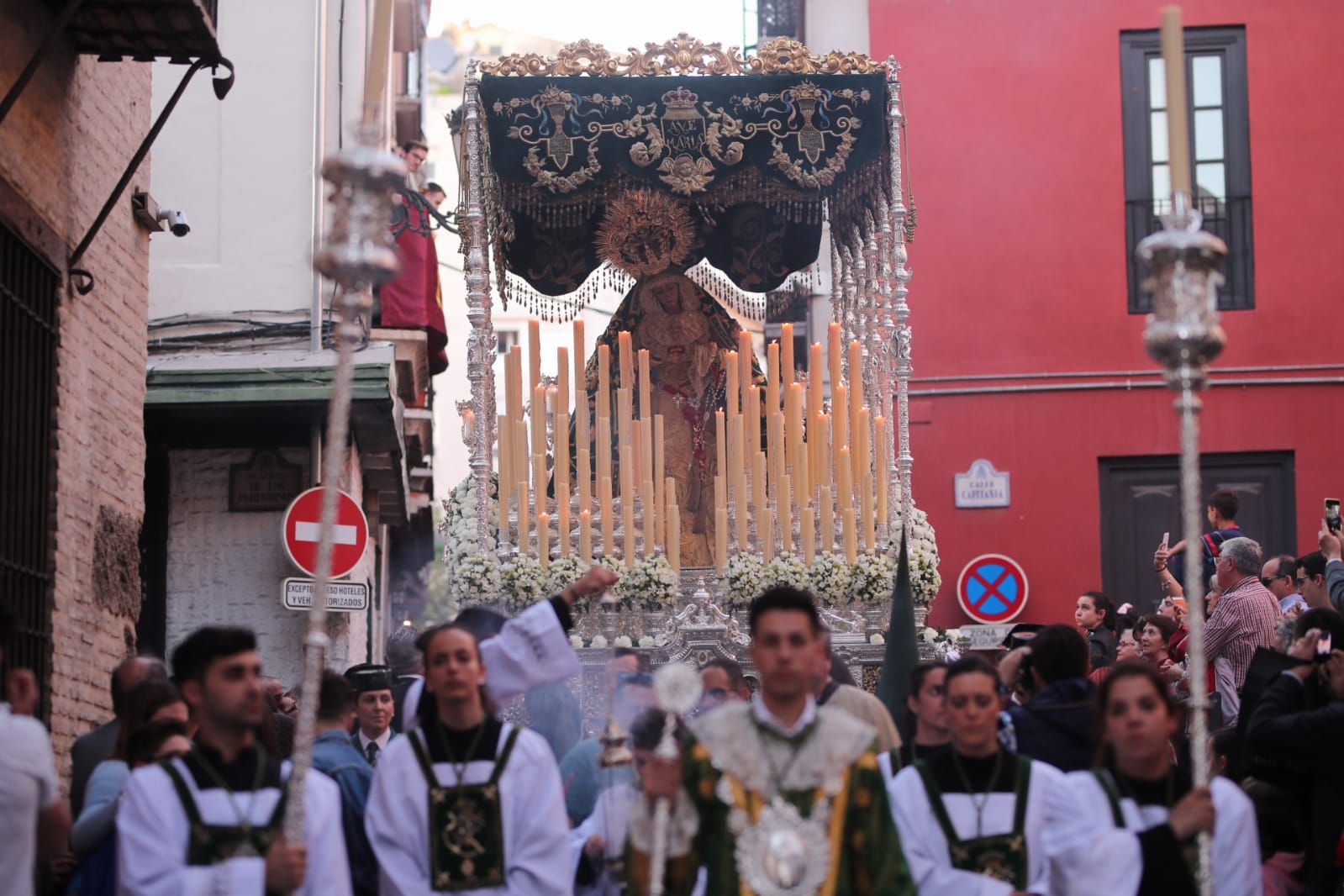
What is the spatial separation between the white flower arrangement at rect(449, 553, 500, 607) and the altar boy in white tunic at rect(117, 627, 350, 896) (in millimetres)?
5310

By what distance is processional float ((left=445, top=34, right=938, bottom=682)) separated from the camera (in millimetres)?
11125

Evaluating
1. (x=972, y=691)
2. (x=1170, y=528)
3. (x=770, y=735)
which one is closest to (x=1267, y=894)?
(x=972, y=691)

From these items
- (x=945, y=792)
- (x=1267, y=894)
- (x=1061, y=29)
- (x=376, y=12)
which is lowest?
(x=1267, y=894)

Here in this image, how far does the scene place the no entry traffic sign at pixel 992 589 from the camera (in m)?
16.0

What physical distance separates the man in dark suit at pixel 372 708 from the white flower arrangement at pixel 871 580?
3.09 metres

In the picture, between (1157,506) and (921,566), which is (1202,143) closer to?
(1157,506)

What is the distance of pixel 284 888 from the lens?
5.22 meters

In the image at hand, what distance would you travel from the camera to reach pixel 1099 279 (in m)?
16.9

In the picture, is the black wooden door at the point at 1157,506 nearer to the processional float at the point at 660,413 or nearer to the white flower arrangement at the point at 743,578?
the processional float at the point at 660,413

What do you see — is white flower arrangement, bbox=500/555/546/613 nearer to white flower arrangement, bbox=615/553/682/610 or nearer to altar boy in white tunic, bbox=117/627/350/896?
white flower arrangement, bbox=615/553/682/610

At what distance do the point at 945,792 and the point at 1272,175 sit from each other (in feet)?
40.2

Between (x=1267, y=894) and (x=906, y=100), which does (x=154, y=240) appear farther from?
(x=1267, y=894)

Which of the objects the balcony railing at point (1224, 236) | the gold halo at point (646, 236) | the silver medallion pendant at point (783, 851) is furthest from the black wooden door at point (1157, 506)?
the silver medallion pendant at point (783, 851)

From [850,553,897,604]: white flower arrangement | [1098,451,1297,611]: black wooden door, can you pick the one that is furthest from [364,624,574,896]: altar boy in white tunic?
[1098,451,1297,611]: black wooden door
